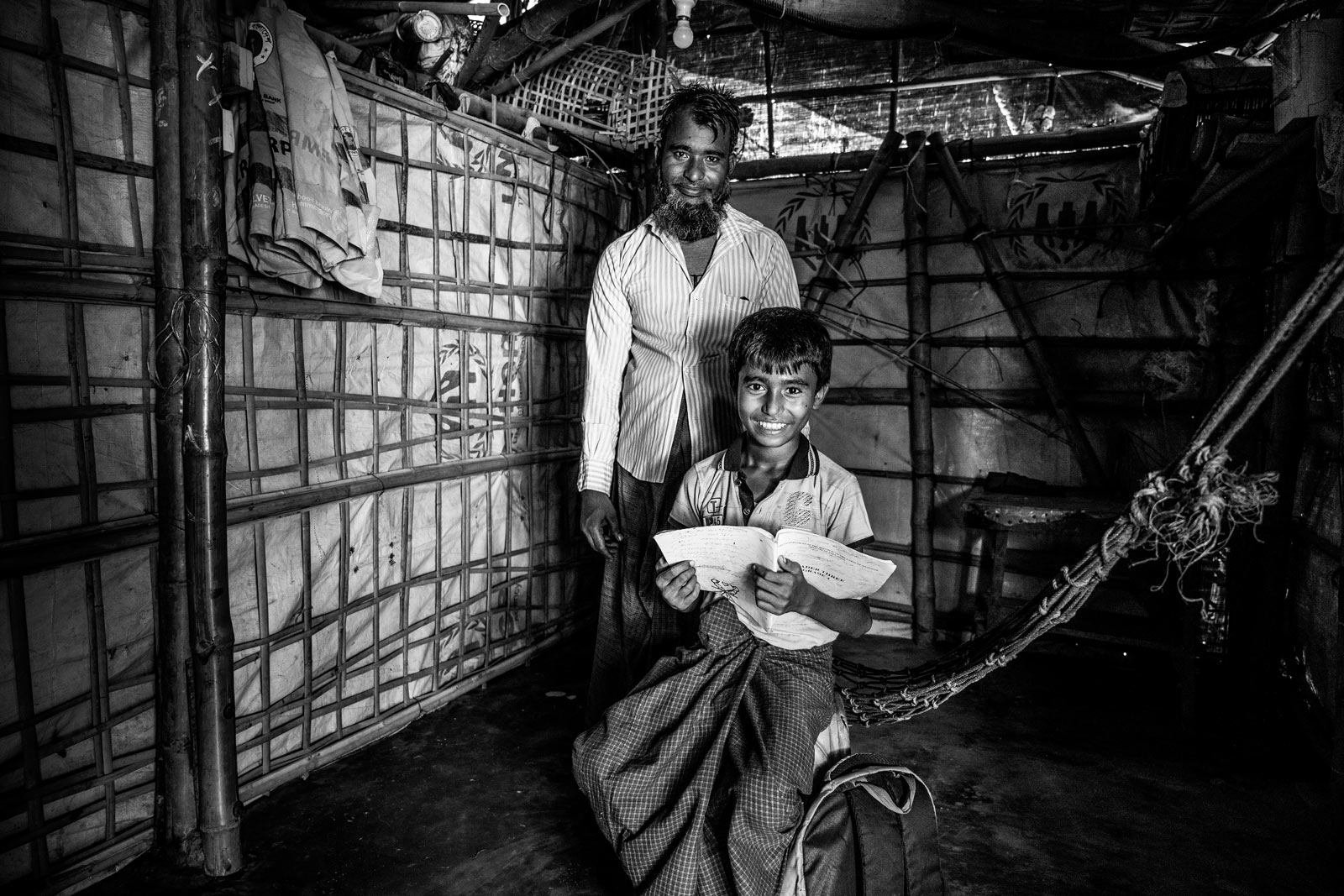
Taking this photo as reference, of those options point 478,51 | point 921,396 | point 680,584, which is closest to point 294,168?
point 680,584

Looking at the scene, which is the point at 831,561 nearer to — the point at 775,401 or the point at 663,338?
the point at 775,401

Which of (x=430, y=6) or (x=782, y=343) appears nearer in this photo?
(x=782, y=343)

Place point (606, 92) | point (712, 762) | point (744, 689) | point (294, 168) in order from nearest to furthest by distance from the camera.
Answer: point (712, 762) < point (744, 689) < point (294, 168) < point (606, 92)

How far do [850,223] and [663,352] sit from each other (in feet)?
6.35

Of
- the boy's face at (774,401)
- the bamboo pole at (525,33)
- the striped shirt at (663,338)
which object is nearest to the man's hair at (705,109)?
the striped shirt at (663,338)

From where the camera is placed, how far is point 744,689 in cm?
164

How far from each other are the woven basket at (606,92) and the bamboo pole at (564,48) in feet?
0.11

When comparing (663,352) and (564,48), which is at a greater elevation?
(564,48)

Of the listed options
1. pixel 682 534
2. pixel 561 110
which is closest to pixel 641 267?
pixel 682 534

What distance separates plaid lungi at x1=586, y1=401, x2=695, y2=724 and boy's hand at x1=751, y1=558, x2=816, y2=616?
20.3 inches

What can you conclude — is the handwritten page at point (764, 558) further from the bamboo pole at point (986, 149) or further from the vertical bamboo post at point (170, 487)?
the bamboo pole at point (986, 149)

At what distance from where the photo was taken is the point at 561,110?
333cm

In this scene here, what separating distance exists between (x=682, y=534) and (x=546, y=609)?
209 centimetres

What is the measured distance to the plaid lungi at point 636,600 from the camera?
2.10m
